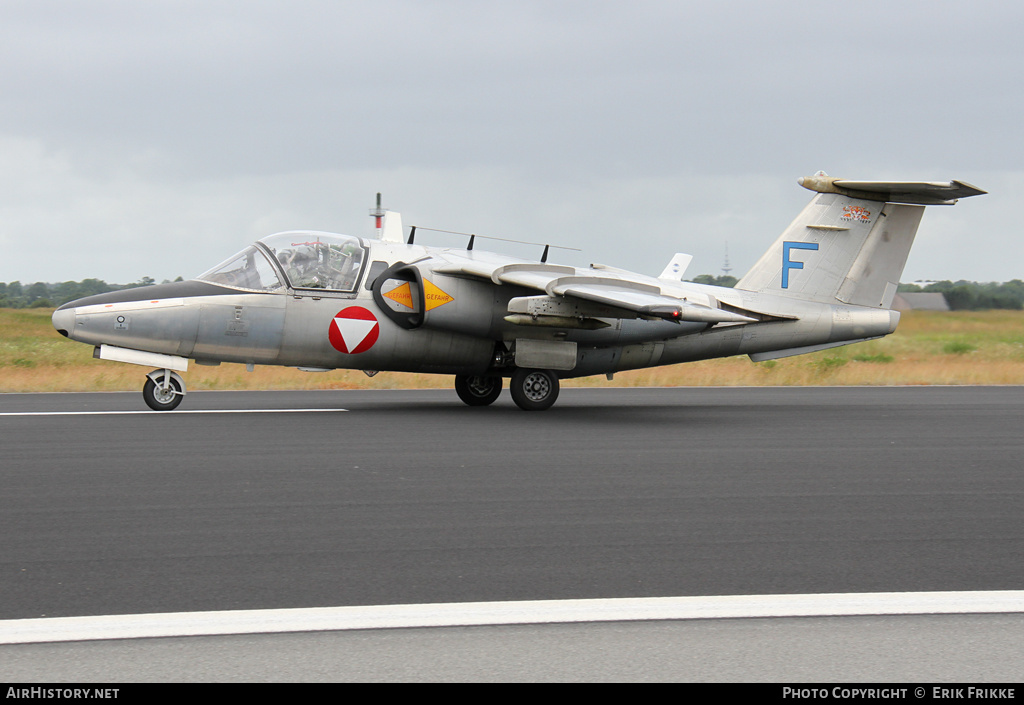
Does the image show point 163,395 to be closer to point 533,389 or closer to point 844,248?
point 533,389

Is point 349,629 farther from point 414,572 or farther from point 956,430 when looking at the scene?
point 956,430

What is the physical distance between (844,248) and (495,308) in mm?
6802

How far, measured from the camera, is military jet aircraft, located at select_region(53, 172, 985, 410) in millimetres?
14516

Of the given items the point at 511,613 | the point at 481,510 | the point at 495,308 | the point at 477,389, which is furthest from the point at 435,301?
the point at 511,613

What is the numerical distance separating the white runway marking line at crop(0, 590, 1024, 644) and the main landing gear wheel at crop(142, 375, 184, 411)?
10.7 meters

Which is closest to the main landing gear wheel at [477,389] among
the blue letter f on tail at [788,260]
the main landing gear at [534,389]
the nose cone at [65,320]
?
the main landing gear at [534,389]

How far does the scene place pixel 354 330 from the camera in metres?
15.1

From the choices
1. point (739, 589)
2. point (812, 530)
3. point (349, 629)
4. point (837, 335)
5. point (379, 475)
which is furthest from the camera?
point (837, 335)

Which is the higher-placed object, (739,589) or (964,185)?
(964,185)

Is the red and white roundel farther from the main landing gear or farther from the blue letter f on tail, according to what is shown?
the blue letter f on tail

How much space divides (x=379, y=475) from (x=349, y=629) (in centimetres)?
464

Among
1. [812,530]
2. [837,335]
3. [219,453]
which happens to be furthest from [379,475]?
[837,335]

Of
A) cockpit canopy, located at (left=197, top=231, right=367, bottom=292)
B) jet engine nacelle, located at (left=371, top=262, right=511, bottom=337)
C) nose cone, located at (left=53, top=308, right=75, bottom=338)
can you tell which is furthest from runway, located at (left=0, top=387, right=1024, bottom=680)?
cockpit canopy, located at (left=197, top=231, right=367, bottom=292)
